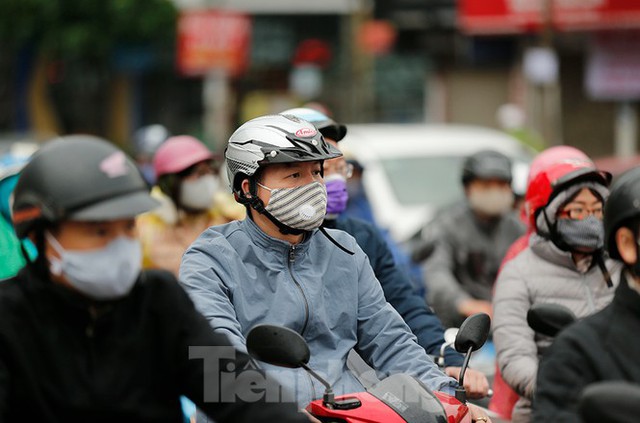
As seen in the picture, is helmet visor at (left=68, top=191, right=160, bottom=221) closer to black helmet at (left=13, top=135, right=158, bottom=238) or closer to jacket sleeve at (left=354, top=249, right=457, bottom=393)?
black helmet at (left=13, top=135, right=158, bottom=238)

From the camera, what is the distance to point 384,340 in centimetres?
517

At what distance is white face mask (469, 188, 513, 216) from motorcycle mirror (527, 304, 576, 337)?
16.3 ft

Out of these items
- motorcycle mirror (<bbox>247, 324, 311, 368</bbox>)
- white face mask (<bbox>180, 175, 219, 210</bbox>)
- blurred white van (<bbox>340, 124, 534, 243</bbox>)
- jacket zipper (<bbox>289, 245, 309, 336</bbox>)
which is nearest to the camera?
motorcycle mirror (<bbox>247, 324, 311, 368</bbox>)

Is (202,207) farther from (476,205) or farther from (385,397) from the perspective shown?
(385,397)

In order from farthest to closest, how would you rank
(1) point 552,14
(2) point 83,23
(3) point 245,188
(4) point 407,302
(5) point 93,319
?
(2) point 83,23
(1) point 552,14
(4) point 407,302
(3) point 245,188
(5) point 93,319

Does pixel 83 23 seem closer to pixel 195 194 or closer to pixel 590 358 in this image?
pixel 195 194

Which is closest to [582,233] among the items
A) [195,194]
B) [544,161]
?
[544,161]

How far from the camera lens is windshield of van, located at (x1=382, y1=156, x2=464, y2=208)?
13.6 meters

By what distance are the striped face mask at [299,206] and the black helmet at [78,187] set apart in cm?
132

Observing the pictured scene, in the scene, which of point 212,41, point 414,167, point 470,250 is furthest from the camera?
point 212,41

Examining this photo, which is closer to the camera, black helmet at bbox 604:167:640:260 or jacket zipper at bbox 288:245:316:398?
black helmet at bbox 604:167:640:260

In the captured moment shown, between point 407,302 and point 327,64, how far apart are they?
34.5 metres

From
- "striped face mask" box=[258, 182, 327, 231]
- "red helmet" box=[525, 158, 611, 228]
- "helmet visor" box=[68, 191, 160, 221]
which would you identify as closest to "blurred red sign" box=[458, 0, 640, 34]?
"red helmet" box=[525, 158, 611, 228]

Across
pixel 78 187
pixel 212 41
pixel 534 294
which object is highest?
pixel 78 187
